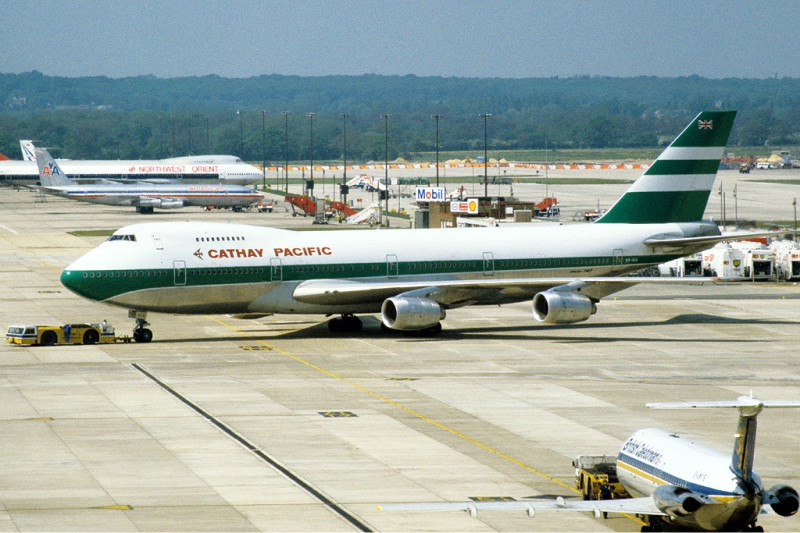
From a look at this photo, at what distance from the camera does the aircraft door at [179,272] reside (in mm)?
50000

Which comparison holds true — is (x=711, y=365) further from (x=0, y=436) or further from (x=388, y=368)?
(x=0, y=436)

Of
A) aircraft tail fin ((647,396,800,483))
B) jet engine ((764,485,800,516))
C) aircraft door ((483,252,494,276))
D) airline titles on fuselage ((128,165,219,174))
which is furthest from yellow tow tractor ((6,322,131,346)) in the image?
airline titles on fuselage ((128,165,219,174))

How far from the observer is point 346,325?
54.7 meters

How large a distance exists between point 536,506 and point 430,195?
312 feet

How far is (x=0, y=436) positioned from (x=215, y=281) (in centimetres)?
1697

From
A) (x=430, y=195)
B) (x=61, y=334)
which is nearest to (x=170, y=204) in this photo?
(x=430, y=195)

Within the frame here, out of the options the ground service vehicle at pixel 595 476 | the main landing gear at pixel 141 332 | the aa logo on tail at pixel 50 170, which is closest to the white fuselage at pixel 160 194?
the aa logo on tail at pixel 50 170

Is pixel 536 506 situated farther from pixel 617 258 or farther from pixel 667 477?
pixel 617 258

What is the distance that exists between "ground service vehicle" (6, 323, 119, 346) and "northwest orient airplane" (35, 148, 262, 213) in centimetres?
10157

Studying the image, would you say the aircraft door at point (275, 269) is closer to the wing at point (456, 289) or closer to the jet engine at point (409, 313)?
the wing at point (456, 289)

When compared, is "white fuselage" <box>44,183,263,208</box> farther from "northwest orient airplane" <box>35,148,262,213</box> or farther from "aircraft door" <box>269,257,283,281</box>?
"aircraft door" <box>269,257,283,281</box>

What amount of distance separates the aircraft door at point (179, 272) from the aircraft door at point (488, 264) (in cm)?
1312

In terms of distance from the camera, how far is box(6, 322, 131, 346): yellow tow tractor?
166 feet

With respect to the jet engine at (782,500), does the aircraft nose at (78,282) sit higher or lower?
higher
